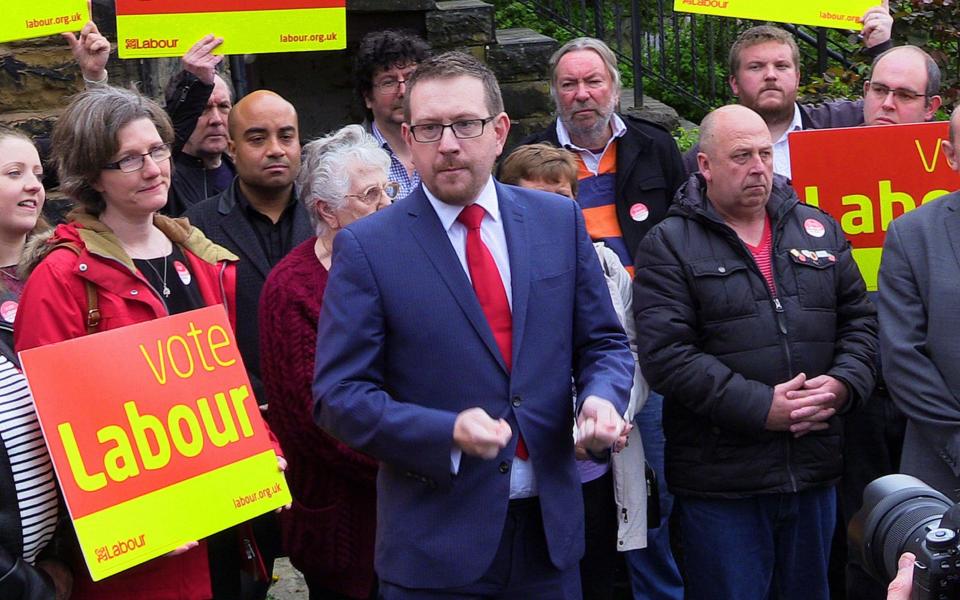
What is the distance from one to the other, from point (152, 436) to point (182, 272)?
0.61 metres

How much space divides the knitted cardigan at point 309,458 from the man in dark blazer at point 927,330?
5.52 ft

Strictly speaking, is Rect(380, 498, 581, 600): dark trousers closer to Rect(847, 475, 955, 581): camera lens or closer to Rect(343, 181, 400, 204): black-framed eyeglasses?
Rect(847, 475, 955, 581): camera lens

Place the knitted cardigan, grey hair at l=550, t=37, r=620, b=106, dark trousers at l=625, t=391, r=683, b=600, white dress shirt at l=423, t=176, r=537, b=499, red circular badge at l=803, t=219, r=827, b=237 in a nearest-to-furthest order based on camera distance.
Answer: white dress shirt at l=423, t=176, r=537, b=499
the knitted cardigan
red circular badge at l=803, t=219, r=827, b=237
dark trousers at l=625, t=391, r=683, b=600
grey hair at l=550, t=37, r=620, b=106

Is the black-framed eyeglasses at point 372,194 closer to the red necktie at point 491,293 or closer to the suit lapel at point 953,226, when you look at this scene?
the red necktie at point 491,293

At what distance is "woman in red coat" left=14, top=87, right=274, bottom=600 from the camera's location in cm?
365

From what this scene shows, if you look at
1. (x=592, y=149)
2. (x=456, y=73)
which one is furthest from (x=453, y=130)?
(x=592, y=149)

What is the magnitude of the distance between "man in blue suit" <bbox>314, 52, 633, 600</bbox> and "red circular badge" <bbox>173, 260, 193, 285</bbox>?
826 mm

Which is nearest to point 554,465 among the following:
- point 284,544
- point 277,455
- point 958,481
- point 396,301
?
point 396,301

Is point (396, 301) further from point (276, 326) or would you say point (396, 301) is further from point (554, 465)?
point (276, 326)

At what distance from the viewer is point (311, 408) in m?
4.09

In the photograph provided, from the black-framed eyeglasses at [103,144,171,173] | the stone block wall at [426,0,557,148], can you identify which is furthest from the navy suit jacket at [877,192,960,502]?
the stone block wall at [426,0,557,148]

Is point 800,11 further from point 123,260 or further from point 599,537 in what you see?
point 123,260

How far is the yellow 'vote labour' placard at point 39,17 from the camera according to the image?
193 inches

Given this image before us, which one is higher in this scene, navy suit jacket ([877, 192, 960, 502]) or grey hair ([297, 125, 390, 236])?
grey hair ([297, 125, 390, 236])
